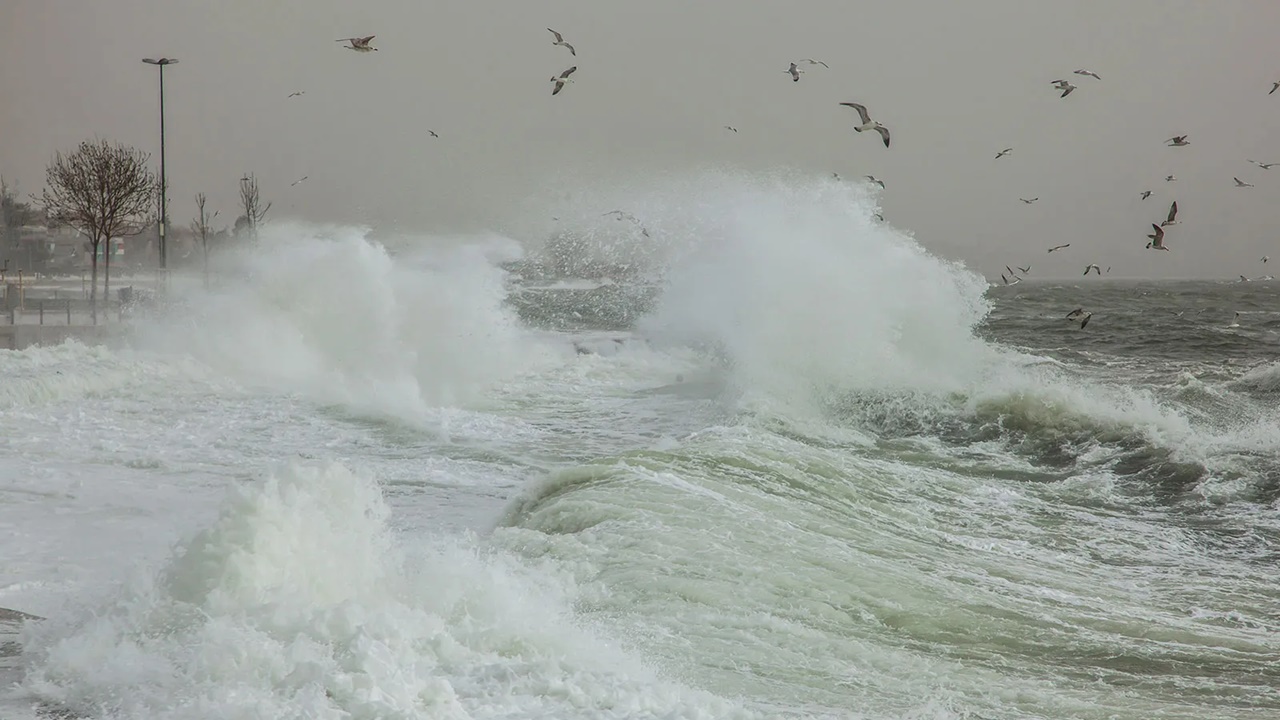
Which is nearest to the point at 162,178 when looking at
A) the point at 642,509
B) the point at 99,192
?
the point at 99,192

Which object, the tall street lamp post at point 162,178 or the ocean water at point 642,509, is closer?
the ocean water at point 642,509

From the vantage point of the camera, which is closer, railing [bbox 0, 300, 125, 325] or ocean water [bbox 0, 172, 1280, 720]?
ocean water [bbox 0, 172, 1280, 720]

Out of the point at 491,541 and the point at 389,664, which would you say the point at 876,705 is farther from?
the point at 491,541

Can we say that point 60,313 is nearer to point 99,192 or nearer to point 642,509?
point 99,192

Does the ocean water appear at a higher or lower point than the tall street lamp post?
lower

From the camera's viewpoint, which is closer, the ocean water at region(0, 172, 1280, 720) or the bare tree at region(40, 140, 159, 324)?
the ocean water at region(0, 172, 1280, 720)

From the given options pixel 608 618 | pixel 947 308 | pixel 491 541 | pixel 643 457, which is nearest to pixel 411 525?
pixel 491 541

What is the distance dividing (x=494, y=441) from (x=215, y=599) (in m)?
9.19

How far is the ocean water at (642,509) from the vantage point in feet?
16.7

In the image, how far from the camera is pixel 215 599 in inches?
211

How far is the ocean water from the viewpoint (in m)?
5.10

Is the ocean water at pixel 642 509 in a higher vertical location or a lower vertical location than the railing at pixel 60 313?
lower

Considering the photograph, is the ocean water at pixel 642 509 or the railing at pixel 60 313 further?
the railing at pixel 60 313

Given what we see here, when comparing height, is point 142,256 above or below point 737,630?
above
